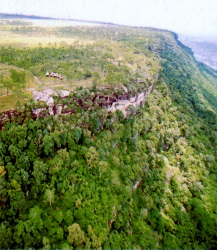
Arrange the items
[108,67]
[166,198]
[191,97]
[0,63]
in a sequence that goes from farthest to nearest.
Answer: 1. [191,97]
2. [108,67]
3. [0,63]
4. [166,198]

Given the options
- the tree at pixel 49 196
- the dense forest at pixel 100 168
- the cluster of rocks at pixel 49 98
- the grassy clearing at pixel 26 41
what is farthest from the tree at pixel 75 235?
the grassy clearing at pixel 26 41

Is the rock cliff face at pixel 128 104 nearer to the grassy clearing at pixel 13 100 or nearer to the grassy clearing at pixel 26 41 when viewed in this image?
the grassy clearing at pixel 13 100

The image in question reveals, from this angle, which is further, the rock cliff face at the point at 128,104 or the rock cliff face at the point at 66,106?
the rock cliff face at the point at 128,104

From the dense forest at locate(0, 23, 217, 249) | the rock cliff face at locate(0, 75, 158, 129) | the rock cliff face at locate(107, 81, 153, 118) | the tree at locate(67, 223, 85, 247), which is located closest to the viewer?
the tree at locate(67, 223, 85, 247)

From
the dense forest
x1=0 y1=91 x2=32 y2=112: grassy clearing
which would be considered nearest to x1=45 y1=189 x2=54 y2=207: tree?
A: the dense forest

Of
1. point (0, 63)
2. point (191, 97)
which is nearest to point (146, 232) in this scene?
point (0, 63)

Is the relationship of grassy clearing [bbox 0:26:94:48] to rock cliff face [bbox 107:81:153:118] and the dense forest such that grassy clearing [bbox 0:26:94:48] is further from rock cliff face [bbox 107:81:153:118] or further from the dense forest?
rock cliff face [bbox 107:81:153:118]

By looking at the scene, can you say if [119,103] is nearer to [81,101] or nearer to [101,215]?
[81,101]

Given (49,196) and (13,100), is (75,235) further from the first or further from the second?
(13,100)
